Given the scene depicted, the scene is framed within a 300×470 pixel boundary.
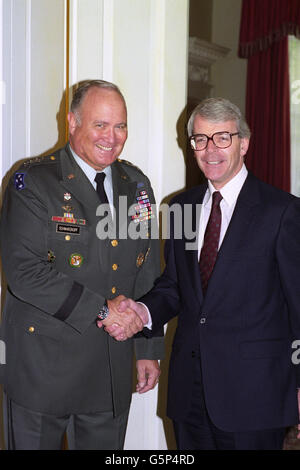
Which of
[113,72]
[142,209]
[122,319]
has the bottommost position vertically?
[122,319]

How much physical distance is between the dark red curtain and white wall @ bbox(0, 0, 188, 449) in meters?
2.95

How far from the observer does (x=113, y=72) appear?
2.51 m

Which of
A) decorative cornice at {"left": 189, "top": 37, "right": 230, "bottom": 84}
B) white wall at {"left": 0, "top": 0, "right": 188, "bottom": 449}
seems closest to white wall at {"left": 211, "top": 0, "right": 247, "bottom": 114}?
decorative cornice at {"left": 189, "top": 37, "right": 230, "bottom": 84}

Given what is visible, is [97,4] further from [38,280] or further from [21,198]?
[38,280]

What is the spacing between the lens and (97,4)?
2.47 metres

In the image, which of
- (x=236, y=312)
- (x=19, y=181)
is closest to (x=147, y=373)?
(x=236, y=312)

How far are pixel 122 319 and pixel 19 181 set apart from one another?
0.61 meters

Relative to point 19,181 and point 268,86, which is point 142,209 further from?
point 268,86

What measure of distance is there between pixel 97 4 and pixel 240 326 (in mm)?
1631

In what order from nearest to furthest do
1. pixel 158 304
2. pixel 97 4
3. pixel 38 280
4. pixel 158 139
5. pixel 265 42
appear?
1. pixel 38 280
2. pixel 158 304
3. pixel 97 4
4. pixel 158 139
5. pixel 265 42

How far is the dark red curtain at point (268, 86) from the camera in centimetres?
536

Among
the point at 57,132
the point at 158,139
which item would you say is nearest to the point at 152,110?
the point at 158,139

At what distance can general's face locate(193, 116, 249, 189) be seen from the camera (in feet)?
6.17

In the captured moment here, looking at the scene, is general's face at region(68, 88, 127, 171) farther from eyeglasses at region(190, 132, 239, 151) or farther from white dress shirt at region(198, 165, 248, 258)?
white dress shirt at region(198, 165, 248, 258)
